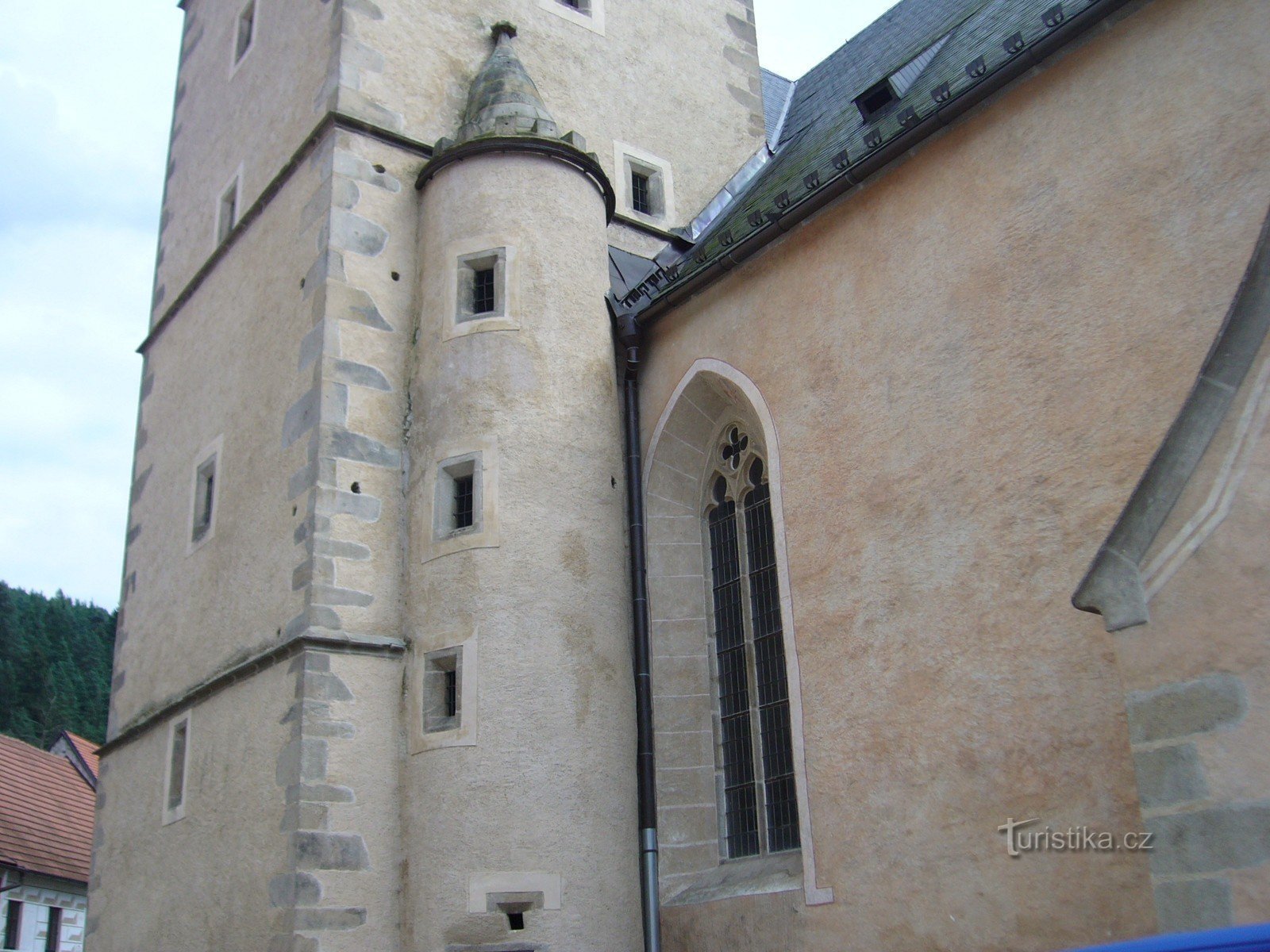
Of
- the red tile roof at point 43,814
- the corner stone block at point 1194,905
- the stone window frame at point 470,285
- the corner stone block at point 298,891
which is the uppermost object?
the stone window frame at point 470,285

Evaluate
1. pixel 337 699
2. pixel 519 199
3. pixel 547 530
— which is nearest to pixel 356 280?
pixel 519 199

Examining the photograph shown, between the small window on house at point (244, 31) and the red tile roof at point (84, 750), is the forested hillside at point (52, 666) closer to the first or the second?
the red tile roof at point (84, 750)

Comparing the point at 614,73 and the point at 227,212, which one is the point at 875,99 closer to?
the point at 614,73

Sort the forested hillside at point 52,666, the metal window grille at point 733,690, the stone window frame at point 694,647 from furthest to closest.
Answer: the forested hillside at point 52,666
the metal window grille at point 733,690
the stone window frame at point 694,647

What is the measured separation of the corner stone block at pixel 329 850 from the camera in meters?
8.42

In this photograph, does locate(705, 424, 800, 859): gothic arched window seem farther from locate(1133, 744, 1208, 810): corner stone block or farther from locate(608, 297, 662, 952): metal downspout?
locate(1133, 744, 1208, 810): corner stone block

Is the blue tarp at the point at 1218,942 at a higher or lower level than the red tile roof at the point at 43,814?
lower

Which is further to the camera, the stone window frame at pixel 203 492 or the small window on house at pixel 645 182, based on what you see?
the small window on house at pixel 645 182

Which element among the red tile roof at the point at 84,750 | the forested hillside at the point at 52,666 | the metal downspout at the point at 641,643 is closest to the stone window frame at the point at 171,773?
the metal downspout at the point at 641,643

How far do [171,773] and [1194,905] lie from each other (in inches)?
308

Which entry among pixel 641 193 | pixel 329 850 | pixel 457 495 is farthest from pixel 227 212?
pixel 329 850

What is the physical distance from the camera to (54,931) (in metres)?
19.7

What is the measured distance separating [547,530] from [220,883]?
3247 mm

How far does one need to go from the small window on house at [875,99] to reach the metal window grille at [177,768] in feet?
23.4
